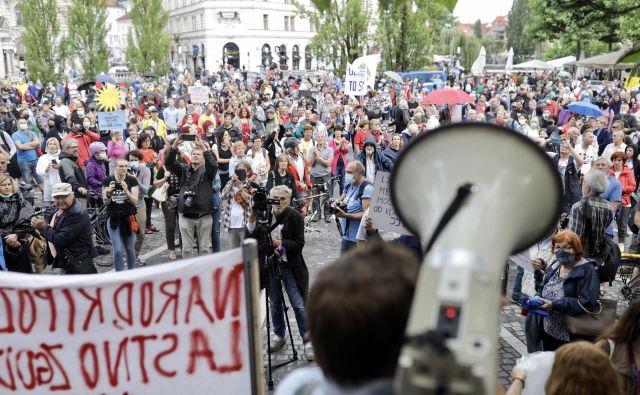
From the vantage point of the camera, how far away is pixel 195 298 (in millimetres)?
2705

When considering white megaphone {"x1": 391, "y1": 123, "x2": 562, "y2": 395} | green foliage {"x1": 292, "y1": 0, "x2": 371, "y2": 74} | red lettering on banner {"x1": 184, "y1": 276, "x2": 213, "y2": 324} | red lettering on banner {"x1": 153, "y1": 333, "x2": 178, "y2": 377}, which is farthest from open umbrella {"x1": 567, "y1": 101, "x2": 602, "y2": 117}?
white megaphone {"x1": 391, "y1": 123, "x2": 562, "y2": 395}

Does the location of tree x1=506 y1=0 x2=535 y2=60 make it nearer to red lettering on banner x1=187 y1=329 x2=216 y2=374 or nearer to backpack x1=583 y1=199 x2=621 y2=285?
backpack x1=583 y1=199 x2=621 y2=285

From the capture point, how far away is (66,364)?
274 centimetres

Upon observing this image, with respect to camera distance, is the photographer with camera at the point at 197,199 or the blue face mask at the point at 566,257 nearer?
the blue face mask at the point at 566,257

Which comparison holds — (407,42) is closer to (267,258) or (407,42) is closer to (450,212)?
(267,258)

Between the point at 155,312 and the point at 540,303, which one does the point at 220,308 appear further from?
the point at 540,303

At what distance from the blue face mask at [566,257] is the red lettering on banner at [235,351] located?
2.74m

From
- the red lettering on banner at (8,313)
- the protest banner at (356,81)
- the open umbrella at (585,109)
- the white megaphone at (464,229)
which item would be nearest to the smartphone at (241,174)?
the red lettering on banner at (8,313)

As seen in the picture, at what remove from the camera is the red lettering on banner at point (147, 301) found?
8.83 ft

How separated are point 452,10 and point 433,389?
189 cm

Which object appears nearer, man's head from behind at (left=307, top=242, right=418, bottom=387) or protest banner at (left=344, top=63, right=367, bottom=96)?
man's head from behind at (left=307, top=242, right=418, bottom=387)

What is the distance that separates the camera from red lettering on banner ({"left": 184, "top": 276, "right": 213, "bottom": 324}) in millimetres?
2701

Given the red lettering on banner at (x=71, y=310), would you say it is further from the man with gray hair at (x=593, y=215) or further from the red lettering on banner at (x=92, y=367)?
the man with gray hair at (x=593, y=215)

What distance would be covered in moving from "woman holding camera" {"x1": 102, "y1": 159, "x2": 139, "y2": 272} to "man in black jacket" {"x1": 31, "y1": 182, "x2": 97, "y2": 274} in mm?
969
